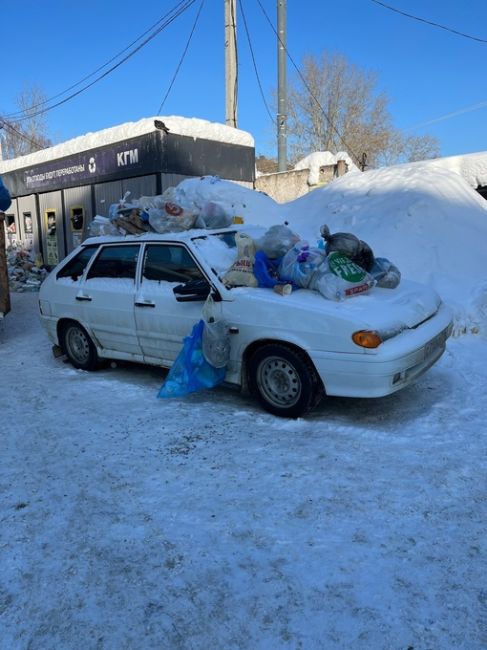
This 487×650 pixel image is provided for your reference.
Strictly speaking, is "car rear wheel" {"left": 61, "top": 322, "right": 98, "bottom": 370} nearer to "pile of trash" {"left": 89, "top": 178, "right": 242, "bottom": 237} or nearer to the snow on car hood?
"pile of trash" {"left": 89, "top": 178, "right": 242, "bottom": 237}

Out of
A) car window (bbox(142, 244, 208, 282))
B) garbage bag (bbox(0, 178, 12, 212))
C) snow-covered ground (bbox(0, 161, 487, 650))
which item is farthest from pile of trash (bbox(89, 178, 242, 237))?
garbage bag (bbox(0, 178, 12, 212))

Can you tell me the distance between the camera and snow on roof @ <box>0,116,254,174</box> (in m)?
11.8

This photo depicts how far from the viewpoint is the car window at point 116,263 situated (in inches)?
207

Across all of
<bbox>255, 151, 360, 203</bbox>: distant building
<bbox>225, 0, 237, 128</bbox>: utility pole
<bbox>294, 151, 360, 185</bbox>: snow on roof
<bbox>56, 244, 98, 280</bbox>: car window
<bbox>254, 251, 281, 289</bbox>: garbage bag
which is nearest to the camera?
<bbox>254, 251, 281, 289</bbox>: garbage bag

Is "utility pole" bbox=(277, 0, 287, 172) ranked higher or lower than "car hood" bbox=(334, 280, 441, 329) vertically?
higher

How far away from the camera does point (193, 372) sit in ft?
14.3

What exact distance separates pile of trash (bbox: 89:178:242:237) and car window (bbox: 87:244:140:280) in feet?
0.96

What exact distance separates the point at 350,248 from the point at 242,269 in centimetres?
94

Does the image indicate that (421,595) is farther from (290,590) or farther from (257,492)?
(257,492)

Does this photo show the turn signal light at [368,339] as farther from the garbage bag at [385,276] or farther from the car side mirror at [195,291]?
the car side mirror at [195,291]

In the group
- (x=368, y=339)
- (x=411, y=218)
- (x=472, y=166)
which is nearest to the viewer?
(x=368, y=339)

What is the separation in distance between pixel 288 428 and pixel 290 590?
1.75 metres

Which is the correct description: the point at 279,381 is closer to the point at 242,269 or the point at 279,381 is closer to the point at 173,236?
the point at 242,269

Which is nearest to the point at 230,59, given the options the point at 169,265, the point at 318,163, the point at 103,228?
the point at 318,163
